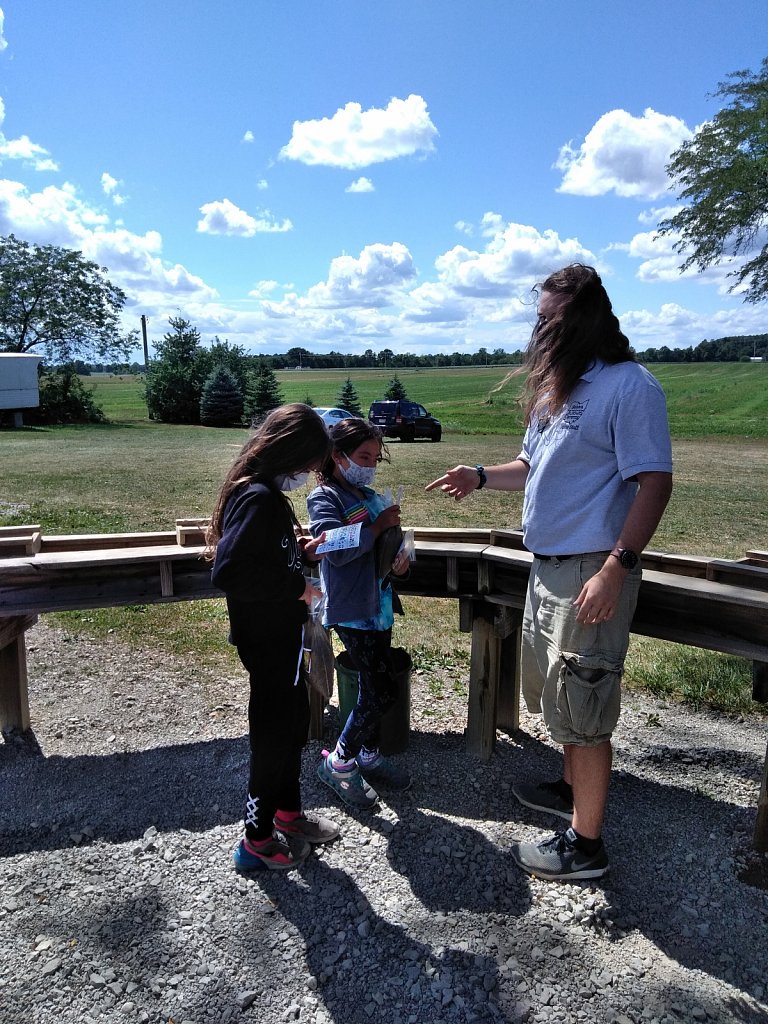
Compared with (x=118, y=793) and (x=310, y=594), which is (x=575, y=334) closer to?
(x=310, y=594)

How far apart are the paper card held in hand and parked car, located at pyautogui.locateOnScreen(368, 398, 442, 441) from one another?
2447 cm

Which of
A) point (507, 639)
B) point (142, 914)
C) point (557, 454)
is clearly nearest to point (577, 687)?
point (557, 454)

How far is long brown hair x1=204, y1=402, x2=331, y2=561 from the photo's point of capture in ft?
8.70

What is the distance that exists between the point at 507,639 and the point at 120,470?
14.8 metres

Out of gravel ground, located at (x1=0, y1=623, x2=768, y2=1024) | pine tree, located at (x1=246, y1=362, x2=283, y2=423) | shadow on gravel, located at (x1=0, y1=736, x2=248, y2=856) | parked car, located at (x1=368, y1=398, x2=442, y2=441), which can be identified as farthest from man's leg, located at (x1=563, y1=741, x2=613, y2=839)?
pine tree, located at (x1=246, y1=362, x2=283, y2=423)

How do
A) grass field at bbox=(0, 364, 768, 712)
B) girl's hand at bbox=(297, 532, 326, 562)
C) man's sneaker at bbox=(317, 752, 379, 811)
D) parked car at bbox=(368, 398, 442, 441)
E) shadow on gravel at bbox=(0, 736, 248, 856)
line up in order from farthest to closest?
parked car at bbox=(368, 398, 442, 441) → grass field at bbox=(0, 364, 768, 712) → man's sneaker at bbox=(317, 752, 379, 811) → shadow on gravel at bbox=(0, 736, 248, 856) → girl's hand at bbox=(297, 532, 326, 562)

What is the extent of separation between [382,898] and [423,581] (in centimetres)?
164

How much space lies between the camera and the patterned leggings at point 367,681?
3.27 m

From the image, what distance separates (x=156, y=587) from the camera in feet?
12.8

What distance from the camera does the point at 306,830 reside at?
308 centimetres

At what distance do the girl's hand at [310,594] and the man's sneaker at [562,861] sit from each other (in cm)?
133

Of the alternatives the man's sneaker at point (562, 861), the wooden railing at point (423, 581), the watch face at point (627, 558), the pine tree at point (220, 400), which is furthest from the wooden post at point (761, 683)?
the pine tree at point (220, 400)

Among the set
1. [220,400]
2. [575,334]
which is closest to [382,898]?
[575,334]

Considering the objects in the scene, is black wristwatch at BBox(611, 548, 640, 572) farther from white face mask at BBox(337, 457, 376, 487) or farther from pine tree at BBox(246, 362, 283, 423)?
pine tree at BBox(246, 362, 283, 423)
